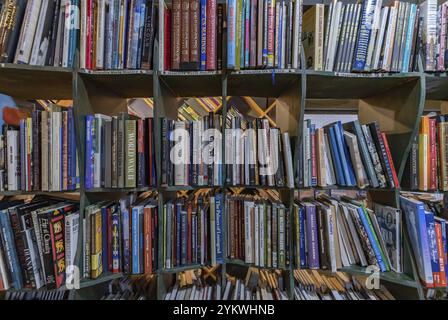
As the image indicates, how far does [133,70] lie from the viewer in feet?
2.80

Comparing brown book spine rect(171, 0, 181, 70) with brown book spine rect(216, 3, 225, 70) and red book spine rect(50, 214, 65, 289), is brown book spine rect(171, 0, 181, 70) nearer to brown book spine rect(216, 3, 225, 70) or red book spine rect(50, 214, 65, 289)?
brown book spine rect(216, 3, 225, 70)

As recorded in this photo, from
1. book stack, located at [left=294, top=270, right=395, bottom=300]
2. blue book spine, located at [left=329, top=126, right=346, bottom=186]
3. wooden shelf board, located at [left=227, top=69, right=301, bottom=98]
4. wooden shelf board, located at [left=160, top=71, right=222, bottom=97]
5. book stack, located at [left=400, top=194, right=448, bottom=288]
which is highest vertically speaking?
wooden shelf board, located at [left=160, top=71, right=222, bottom=97]

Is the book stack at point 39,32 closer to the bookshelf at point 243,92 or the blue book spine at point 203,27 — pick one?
the bookshelf at point 243,92

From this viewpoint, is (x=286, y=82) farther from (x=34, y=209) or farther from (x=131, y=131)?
(x=34, y=209)

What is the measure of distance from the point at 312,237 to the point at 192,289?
0.63m

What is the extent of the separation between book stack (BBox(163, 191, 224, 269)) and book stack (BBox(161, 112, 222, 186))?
0.36ft

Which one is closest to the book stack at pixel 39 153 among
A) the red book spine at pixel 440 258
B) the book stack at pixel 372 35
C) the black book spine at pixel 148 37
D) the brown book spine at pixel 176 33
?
the black book spine at pixel 148 37

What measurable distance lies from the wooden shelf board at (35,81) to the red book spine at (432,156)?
150cm

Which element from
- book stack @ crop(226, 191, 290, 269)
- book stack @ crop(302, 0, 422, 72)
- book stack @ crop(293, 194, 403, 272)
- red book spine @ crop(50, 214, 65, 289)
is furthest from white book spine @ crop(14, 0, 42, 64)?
book stack @ crop(293, 194, 403, 272)

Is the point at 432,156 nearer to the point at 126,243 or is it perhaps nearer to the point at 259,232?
the point at 259,232

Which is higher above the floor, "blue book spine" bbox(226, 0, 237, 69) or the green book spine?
"blue book spine" bbox(226, 0, 237, 69)

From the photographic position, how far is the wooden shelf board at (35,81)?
32.0 inches

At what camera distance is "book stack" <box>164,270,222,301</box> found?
3.23ft
